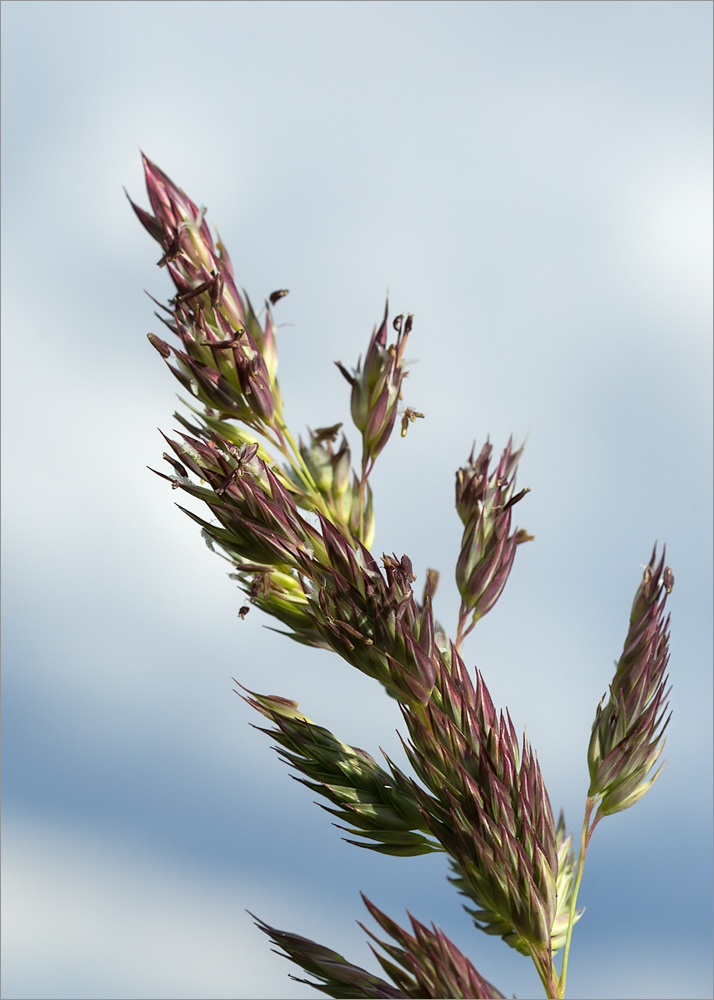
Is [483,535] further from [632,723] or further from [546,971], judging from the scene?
[546,971]

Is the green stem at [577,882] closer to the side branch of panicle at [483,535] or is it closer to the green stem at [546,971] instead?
the green stem at [546,971]

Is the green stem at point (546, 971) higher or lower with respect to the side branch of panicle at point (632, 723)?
lower

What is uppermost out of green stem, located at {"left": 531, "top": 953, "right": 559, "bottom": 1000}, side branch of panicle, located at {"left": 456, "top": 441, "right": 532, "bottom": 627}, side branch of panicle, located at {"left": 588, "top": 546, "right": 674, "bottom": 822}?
side branch of panicle, located at {"left": 456, "top": 441, "right": 532, "bottom": 627}

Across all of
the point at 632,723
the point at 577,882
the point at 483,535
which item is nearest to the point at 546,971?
the point at 577,882

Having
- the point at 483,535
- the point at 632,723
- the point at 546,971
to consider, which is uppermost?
the point at 483,535

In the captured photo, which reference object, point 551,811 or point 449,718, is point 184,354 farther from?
point 551,811

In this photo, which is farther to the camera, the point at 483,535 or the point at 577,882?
the point at 483,535

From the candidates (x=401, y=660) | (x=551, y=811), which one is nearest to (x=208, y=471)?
(x=401, y=660)

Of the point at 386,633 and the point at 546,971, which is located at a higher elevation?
the point at 386,633

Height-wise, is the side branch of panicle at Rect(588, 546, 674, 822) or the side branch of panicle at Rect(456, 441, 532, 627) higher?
the side branch of panicle at Rect(456, 441, 532, 627)

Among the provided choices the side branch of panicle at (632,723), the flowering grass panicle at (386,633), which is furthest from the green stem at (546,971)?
the side branch of panicle at (632,723)

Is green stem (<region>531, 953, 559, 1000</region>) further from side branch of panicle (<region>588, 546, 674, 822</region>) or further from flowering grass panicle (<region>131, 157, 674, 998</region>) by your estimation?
side branch of panicle (<region>588, 546, 674, 822</region>)

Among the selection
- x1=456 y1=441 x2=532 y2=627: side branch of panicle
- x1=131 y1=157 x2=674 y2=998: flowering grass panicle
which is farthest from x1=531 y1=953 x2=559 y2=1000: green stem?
x1=456 y1=441 x2=532 y2=627: side branch of panicle
